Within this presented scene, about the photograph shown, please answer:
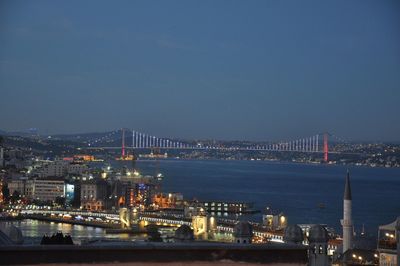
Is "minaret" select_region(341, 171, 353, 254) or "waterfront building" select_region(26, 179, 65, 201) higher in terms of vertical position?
"minaret" select_region(341, 171, 353, 254)

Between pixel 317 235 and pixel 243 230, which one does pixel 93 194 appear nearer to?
pixel 243 230

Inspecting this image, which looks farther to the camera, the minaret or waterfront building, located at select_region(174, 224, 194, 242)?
the minaret

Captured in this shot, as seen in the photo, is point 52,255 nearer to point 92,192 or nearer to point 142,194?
point 92,192

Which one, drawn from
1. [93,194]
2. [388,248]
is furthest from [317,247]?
[93,194]

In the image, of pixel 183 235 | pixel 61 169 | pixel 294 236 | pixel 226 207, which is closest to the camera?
pixel 294 236

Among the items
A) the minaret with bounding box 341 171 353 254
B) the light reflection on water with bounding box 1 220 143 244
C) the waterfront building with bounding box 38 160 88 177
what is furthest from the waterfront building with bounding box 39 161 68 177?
the minaret with bounding box 341 171 353 254

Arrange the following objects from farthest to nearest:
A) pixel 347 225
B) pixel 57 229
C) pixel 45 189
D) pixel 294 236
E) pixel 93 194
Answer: pixel 45 189 < pixel 93 194 < pixel 57 229 < pixel 347 225 < pixel 294 236

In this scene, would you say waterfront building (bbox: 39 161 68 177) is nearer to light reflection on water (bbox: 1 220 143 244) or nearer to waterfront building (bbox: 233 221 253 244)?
light reflection on water (bbox: 1 220 143 244)

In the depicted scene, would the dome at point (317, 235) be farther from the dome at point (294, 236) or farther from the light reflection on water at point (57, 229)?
the light reflection on water at point (57, 229)

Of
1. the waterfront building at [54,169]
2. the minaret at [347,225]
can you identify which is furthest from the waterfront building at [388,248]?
the waterfront building at [54,169]

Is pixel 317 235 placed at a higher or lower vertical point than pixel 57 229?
higher

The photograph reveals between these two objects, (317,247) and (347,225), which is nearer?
(317,247)
